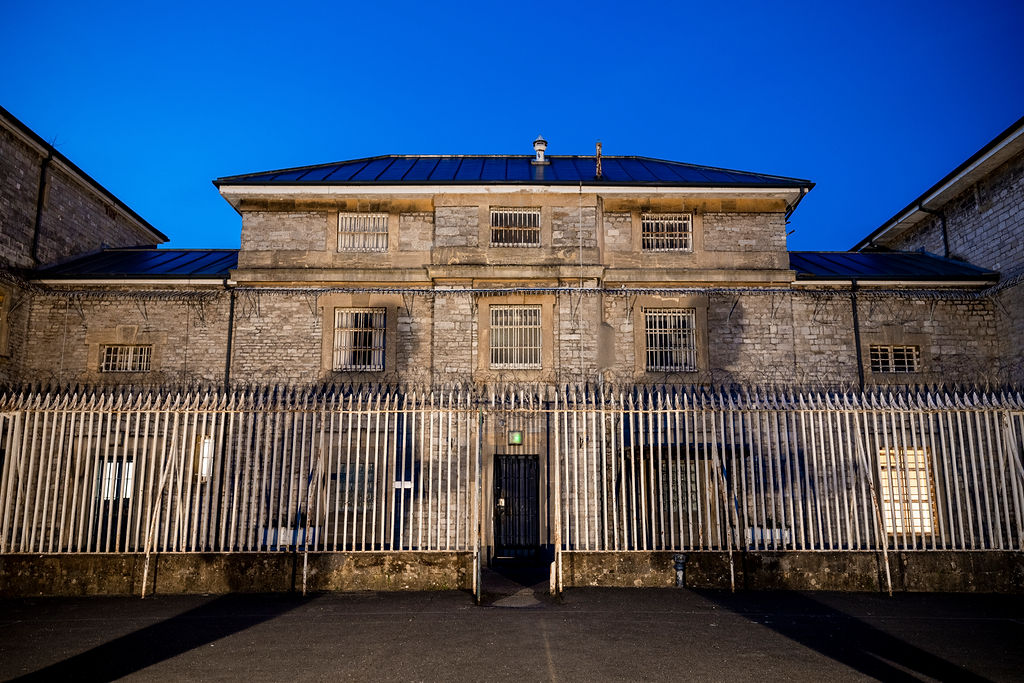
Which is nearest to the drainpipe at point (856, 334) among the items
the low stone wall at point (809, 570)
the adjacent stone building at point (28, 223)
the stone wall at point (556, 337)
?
the stone wall at point (556, 337)

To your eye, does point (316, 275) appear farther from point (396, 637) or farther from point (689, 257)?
point (396, 637)

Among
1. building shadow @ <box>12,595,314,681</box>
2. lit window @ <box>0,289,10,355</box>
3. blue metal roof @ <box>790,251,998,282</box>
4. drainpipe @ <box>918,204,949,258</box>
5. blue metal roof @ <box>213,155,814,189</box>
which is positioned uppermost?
blue metal roof @ <box>213,155,814,189</box>

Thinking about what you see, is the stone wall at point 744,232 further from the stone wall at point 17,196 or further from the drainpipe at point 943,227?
the stone wall at point 17,196

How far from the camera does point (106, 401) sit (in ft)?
34.3

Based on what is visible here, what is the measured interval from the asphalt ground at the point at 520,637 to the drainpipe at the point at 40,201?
10.1 metres

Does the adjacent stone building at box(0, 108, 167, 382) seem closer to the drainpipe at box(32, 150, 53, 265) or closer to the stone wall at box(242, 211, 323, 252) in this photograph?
the drainpipe at box(32, 150, 53, 265)

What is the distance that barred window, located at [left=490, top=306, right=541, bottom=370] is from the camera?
49.4ft

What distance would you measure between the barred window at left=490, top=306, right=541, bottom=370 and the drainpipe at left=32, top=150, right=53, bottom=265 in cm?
1135

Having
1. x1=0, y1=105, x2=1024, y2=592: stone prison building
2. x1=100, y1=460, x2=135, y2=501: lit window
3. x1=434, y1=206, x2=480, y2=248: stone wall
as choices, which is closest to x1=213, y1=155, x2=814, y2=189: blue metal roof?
x1=0, y1=105, x2=1024, y2=592: stone prison building

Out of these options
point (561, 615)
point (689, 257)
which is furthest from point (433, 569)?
point (689, 257)

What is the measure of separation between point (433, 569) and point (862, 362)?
11757 millimetres

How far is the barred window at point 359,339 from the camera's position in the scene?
15.3 meters

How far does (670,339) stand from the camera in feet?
50.9

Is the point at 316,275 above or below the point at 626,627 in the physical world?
above
